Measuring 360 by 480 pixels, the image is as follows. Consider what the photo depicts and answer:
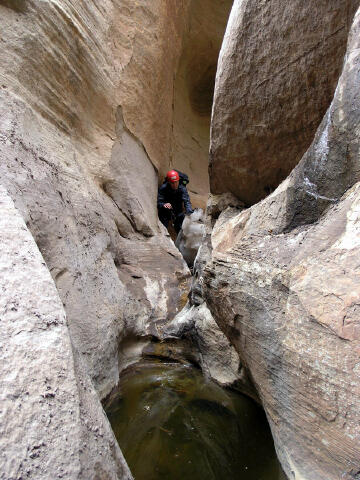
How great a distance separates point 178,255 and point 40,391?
373 cm

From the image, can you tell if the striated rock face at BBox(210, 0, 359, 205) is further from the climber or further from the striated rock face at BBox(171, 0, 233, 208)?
the striated rock face at BBox(171, 0, 233, 208)

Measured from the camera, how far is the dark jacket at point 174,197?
5598 mm

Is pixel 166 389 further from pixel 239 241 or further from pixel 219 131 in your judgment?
pixel 219 131

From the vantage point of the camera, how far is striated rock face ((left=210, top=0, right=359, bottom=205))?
202cm

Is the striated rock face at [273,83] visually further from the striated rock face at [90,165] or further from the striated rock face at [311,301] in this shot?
the striated rock face at [90,165]

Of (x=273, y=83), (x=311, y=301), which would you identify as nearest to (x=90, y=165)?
(x=273, y=83)

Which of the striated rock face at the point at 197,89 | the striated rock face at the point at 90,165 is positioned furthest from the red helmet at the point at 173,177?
the striated rock face at the point at 197,89

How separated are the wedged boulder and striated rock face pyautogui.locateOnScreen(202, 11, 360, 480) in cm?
71

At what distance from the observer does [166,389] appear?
243 centimetres

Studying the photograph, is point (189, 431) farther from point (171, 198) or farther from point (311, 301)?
point (171, 198)

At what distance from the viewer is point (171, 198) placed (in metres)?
5.74

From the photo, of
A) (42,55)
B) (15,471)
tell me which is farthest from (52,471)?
(42,55)

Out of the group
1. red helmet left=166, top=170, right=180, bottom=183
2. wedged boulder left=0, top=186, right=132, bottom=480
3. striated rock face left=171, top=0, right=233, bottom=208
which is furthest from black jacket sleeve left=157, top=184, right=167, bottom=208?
wedged boulder left=0, top=186, right=132, bottom=480

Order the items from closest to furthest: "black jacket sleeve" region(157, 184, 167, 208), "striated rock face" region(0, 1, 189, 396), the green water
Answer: the green water, "striated rock face" region(0, 1, 189, 396), "black jacket sleeve" region(157, 184, 167, 208)
